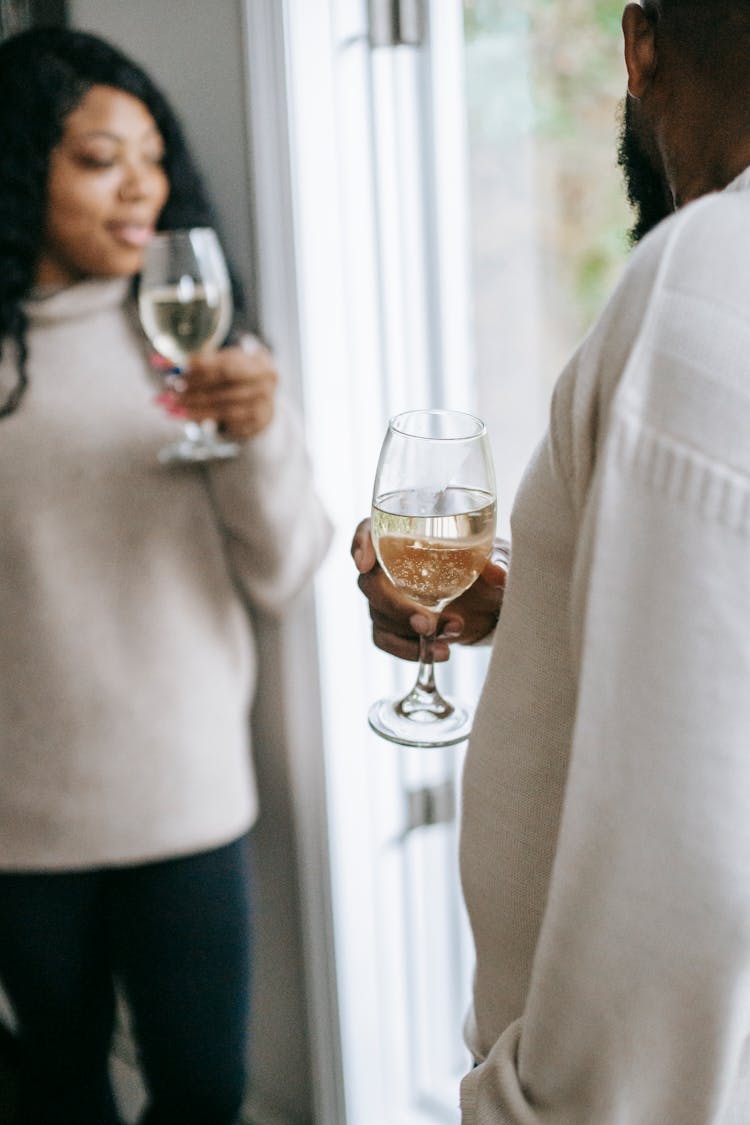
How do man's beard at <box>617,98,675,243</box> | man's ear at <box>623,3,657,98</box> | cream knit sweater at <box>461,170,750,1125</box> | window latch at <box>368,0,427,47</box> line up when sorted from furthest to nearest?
1. window latch at <box>368,0,427,47</box>
2. man's beard at <box>617,98,675,243</box>
3. man's ear at <box>623,3,657,98</box>
4. cream knit sweater at <box>461,170,750,1125</box>

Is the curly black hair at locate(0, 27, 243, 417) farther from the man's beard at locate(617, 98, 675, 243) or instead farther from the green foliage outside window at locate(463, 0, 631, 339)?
the man's beard at locate(617, 98, 675, 243)

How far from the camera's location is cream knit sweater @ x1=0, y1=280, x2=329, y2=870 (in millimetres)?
1275

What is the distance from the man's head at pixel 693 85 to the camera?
0.49m

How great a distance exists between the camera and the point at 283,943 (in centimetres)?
162

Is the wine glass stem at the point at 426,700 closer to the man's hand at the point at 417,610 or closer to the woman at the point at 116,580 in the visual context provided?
the man's hand at the point at 417,610

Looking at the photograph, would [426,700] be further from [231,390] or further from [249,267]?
[249,267]

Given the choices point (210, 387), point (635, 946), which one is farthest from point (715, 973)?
point (210, 387)

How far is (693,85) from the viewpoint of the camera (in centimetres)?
50

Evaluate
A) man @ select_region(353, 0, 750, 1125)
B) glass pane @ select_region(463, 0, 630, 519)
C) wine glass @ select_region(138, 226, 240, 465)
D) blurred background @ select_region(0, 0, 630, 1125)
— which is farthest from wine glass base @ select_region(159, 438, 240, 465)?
man @ select_region(353, 0, 750, 1125)

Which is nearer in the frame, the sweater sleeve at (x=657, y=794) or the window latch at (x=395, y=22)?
the sweater sleeve at (x=657, y=794)

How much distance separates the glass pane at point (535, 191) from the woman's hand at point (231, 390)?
0.35 m

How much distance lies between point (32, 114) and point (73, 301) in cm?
22

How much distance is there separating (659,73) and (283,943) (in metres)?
1.39

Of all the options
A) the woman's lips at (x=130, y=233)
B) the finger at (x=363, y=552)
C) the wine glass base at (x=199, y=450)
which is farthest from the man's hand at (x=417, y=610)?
the woman's lips at (x=130, y=233)
